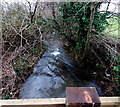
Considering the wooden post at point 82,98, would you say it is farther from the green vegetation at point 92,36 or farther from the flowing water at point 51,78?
the green vegetation at point 92,36

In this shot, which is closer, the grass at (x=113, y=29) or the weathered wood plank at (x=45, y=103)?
the weathered wood plank at (x=45, y=103)

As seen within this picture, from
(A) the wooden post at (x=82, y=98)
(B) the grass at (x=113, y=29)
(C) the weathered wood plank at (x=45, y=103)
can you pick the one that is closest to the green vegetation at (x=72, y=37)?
(B) the grass at (x=113, y=29)

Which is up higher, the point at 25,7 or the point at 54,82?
the point at 25,7

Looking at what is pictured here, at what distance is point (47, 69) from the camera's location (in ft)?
8.36

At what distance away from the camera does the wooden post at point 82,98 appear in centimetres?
41

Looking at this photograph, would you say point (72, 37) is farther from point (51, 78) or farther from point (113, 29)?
point (51, 78)

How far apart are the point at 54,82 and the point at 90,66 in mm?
1064

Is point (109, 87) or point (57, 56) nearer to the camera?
point (109, 87)

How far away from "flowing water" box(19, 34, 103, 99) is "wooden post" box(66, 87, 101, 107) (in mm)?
1481

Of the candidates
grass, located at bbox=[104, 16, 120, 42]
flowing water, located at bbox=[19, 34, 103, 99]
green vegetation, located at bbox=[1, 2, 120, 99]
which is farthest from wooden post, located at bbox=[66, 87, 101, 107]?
grass, located at bbox=[104, 16, 120, 42]

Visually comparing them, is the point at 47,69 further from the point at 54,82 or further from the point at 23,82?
the point at 23,82

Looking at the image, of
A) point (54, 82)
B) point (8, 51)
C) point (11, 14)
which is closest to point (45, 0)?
point (11, 14)

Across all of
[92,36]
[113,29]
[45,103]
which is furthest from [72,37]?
[45,103]

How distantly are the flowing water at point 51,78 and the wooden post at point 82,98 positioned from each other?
1481 millimetres
